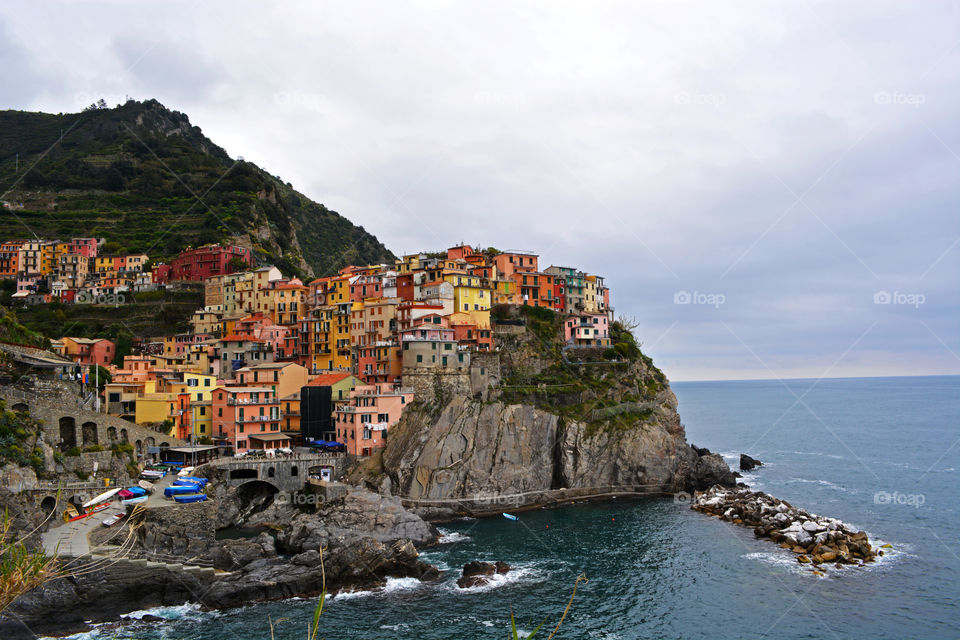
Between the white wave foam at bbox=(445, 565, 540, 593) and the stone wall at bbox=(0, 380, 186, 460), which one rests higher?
the stone wall at bbox=(0, 380, 186, 460)

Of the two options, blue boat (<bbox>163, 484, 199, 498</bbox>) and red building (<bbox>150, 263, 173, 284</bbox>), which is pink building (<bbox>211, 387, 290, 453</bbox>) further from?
red building (<bbox>150, 263, 173, 284</bbox>)

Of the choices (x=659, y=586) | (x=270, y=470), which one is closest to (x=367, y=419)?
(x=270, y=470)

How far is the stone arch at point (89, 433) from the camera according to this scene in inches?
1896

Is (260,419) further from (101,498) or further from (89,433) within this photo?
(101,498)

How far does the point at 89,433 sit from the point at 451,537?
90.0 feet

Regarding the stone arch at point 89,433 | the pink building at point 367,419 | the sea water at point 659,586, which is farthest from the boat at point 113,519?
the pink building at point 367,419

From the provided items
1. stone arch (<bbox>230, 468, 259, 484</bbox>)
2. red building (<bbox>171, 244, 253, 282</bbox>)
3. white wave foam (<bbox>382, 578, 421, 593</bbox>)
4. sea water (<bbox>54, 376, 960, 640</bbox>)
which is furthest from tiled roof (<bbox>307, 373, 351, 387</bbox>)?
red building (<bbox>171, 244, 253, 282</bbox>)

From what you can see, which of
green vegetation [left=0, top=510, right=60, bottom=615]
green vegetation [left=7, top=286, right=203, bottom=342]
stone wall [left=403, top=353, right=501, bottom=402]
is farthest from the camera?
green vegetation [left=7, top=286, right=203, bottom=342]

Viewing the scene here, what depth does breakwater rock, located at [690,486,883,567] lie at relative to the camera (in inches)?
1734

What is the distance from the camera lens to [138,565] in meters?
35.7

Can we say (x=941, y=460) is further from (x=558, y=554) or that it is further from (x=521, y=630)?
(x=521, y=630)

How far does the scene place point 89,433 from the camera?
1907 inches

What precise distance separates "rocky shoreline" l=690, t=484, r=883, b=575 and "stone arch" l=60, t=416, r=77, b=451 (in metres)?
49.6

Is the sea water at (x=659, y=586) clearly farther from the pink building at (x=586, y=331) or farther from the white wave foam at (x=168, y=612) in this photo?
the pink building at (x=586, y=331)
